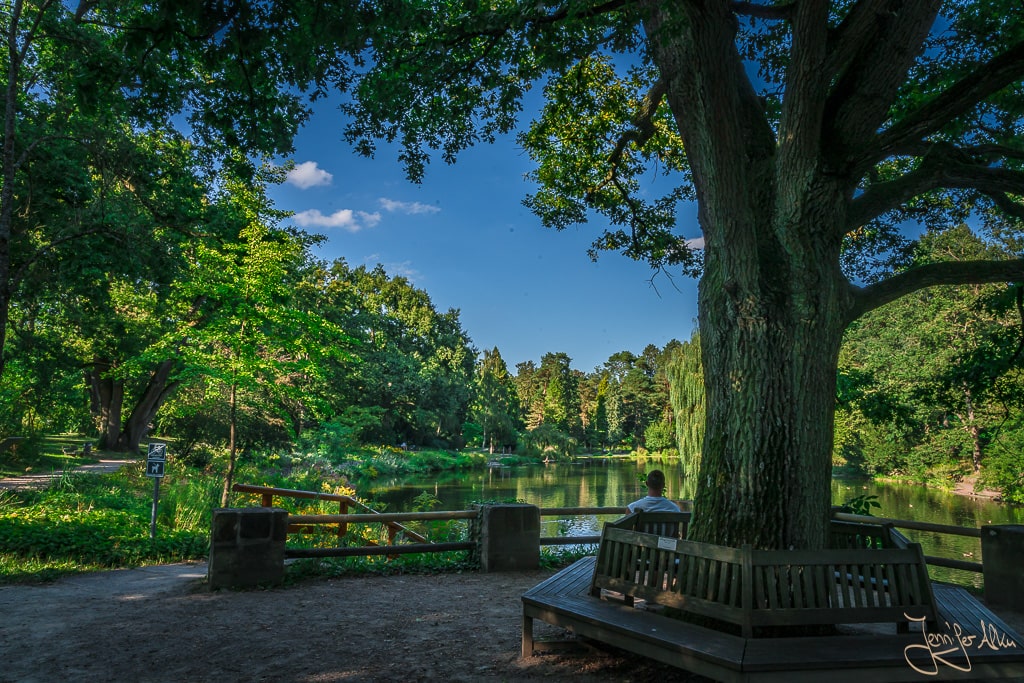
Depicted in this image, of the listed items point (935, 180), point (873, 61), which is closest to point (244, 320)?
point (873, 61)


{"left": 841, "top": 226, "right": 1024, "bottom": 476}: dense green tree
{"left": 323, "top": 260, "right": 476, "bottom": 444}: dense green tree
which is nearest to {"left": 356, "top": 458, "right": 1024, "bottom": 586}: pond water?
{"left": 841, "top": 226, "right": 1024, "bottom": 476}: dense green tree

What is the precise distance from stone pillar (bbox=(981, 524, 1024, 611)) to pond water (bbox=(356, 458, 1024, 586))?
367 inches

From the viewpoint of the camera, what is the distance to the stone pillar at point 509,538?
7.69 metres

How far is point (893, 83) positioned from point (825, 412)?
2553 millimetres

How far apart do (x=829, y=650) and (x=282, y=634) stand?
3.92 m

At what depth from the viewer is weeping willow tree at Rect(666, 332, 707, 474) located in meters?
17.8

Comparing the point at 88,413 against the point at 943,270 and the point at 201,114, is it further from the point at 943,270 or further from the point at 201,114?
the point at 943,270

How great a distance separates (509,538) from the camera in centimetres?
773

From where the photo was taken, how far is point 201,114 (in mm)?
6238

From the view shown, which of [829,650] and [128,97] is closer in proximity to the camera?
[829,650]

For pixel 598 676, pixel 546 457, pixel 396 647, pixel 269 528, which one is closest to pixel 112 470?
pixel 269 528

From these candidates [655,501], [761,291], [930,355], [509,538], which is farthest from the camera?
[930,355]

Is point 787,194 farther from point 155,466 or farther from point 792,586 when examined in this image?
point 155,466

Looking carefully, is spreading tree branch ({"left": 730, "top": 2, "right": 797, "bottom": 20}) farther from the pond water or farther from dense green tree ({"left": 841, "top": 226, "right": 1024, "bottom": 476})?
dense green tree ({"left": 841, "top": 226, "right": 1024, "bottom": 476})
